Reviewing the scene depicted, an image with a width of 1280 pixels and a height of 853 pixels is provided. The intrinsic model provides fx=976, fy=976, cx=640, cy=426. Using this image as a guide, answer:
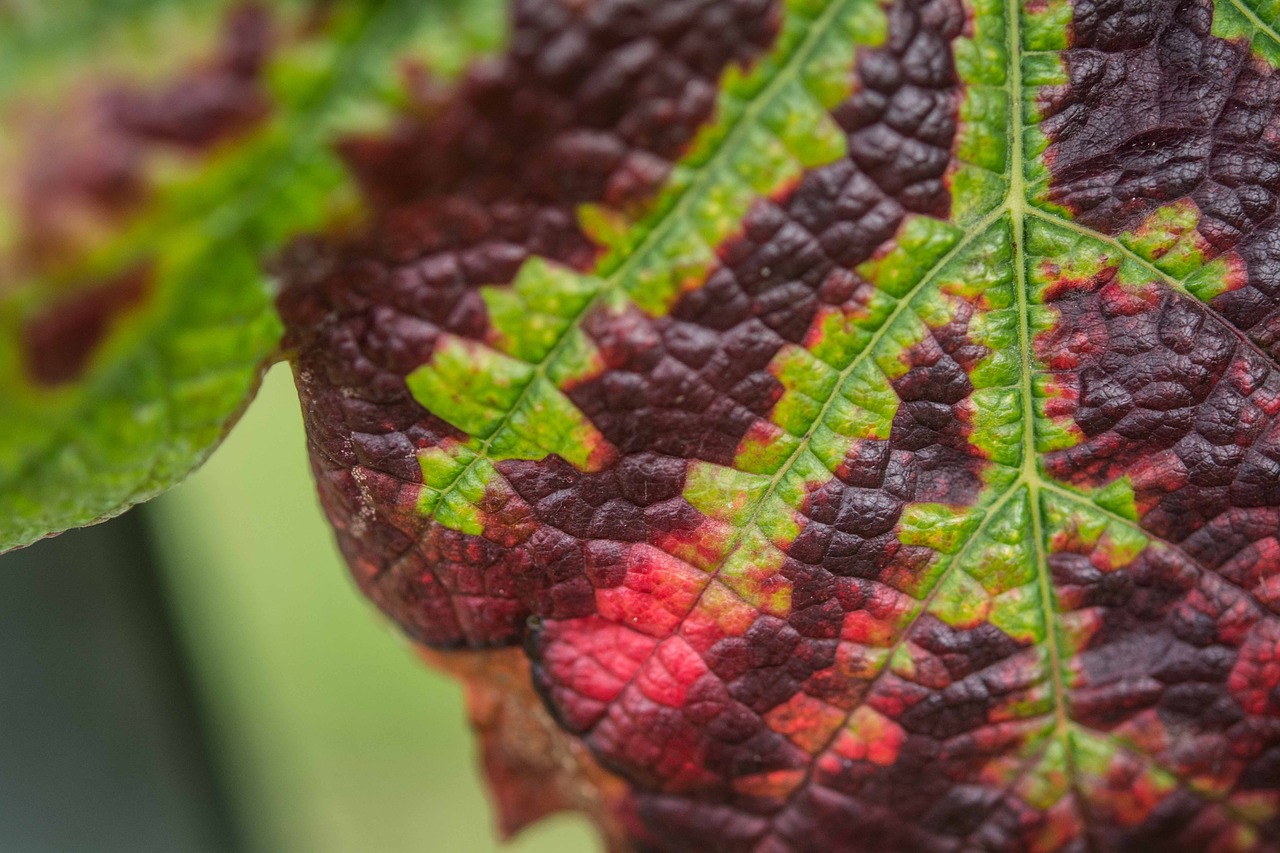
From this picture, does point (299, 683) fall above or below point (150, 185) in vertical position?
above

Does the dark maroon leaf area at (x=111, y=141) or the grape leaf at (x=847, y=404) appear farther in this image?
the grape leaf at (x=847, y=404)

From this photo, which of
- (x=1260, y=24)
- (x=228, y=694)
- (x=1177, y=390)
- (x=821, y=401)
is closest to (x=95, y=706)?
(x=228, y=694)

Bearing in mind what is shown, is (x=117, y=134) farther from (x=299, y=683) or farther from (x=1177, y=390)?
(x=299, y=683)

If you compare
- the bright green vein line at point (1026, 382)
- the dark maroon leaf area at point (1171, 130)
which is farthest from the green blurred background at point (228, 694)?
the dark maroon leaf area at point (1171, 130)

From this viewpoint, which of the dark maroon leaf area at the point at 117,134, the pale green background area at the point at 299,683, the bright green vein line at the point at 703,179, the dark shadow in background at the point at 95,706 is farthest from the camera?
the pale green background area at the point at 299,683

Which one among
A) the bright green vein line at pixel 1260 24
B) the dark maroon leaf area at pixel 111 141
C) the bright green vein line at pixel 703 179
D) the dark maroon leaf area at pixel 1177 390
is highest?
the dark maroon leaf area at pixel 111 141

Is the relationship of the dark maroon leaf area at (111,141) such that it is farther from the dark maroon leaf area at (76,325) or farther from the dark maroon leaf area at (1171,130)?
the dark maroon leaf area at (1171,130)

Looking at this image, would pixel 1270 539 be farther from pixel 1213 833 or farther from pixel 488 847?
pixel 488 847
